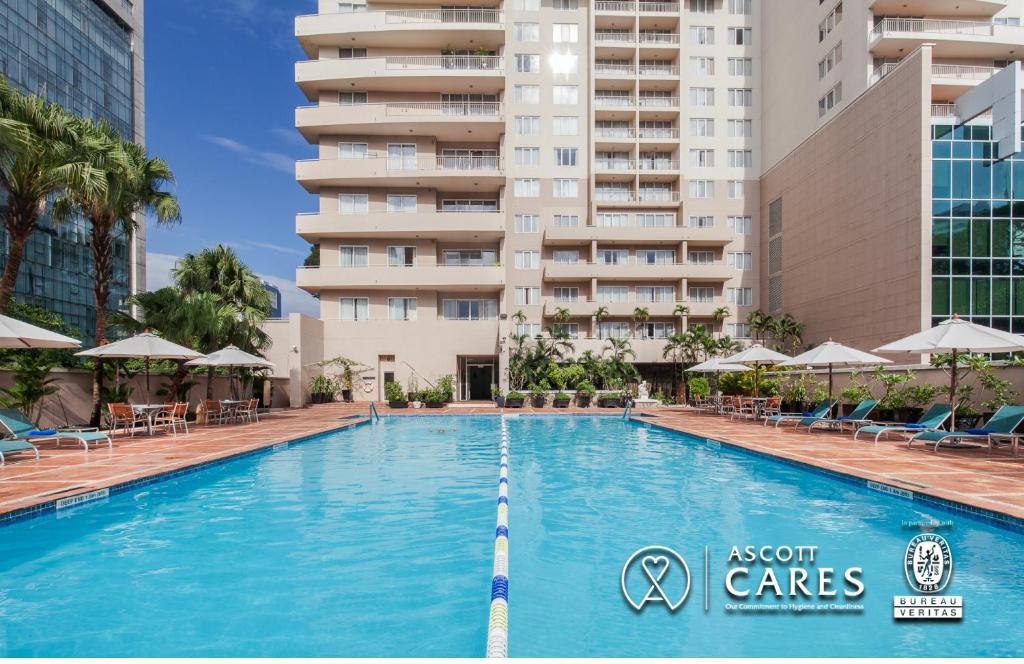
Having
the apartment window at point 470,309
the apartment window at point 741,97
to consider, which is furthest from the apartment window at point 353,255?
the apartment window at point 741,97

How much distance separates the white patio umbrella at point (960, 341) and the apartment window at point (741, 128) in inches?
1155

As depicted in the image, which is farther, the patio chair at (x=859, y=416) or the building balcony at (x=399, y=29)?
the building balcony at (x=399, y=29)

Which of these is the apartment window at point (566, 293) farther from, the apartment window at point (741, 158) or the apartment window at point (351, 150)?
the apartment window at point (351, 150)

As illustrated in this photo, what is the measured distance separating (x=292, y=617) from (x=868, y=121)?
33.8 metres

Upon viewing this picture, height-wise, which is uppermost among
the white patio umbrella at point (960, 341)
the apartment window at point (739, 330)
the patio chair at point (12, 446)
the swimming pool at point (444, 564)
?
the apartment window at point (739, 330)

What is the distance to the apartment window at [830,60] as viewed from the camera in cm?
3199

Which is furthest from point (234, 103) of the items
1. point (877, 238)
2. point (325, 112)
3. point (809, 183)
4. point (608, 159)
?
point (877, 238)

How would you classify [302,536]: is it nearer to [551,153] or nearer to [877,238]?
[877,238]

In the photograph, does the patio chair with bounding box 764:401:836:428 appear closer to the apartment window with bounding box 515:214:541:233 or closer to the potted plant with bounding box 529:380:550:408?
the potted plant with bounding box 529:380:550:408

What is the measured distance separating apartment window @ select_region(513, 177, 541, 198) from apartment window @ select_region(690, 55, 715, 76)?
42.0 ft

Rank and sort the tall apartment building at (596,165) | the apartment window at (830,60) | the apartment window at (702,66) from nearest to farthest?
1. the tall apartment building at (596,165)
2. the apartment window at (830,60)
3. the apartment window at (702,66)

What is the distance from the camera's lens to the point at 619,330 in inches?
1464

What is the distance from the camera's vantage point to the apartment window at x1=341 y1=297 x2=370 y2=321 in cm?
3453

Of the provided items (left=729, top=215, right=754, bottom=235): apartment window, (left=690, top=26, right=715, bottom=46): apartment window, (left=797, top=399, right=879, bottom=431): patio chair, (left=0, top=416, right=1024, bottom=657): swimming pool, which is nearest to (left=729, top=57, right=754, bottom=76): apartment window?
(left=690, top=26, right=715, bottom=46): apartment window
